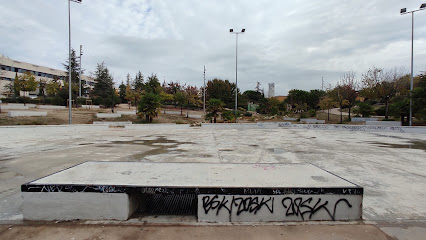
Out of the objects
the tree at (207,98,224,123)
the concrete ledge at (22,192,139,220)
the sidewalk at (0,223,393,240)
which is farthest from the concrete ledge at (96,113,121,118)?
the sidewalk at (0,223,393,240)

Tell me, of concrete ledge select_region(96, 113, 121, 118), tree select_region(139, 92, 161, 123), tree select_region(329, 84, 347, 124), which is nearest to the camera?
tree select_region(139, 92, 161, 123)

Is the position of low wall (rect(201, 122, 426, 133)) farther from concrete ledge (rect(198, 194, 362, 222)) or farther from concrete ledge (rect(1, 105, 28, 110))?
concrete ledge (rect(1, 105, 28, 110))

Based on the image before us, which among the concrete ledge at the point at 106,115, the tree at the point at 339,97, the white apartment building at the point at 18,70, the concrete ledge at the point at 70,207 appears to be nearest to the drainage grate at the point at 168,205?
the concrete ledge at the point at 70,207

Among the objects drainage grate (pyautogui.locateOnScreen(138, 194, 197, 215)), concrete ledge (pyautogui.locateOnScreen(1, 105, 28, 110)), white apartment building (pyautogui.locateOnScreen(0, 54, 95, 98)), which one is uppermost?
white apartment building (pyautogui.locateOnScreen(0, 54, 95, 98))

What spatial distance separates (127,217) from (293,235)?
98.7 inches

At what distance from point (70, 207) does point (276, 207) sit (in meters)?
3.25

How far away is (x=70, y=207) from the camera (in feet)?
11.6

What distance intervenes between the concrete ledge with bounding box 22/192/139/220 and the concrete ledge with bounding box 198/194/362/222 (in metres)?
1.36

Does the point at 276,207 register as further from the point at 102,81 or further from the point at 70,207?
the point at 102,81

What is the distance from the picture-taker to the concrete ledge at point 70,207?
3.53 m

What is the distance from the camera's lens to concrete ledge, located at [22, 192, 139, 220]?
3.53m

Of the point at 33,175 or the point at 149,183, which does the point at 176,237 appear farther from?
the point at 33,175

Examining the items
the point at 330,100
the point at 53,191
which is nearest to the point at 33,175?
the point at 53,191

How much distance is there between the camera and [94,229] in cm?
326
